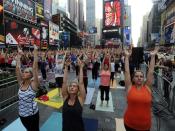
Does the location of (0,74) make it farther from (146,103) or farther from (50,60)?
(50,60)

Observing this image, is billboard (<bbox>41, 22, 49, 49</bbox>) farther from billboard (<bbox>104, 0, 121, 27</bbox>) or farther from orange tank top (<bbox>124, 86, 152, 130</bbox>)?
billboard (<bbox>104, 0, 121, 27</bbox>)

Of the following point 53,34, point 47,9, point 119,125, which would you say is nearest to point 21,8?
point 53,34

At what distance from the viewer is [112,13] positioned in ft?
310

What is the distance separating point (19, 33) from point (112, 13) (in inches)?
2499

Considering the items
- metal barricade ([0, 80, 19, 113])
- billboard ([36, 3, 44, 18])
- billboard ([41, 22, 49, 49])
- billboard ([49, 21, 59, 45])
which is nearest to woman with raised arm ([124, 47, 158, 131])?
metal barricade ([0, 80, 19, 113])

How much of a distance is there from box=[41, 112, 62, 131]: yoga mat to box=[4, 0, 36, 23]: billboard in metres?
26.1

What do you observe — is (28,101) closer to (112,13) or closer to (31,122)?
(31,122)

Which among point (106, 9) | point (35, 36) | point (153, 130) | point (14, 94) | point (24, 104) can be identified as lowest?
point (153, 130)

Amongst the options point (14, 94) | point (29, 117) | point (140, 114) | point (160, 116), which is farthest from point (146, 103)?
point (14, 94)

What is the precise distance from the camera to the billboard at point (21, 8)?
106 ft

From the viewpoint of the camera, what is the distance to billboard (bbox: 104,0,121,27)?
9394 cm

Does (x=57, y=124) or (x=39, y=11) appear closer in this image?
(x=57, y=124)

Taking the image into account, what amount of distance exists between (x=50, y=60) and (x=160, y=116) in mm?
15775

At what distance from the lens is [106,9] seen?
309 feet
